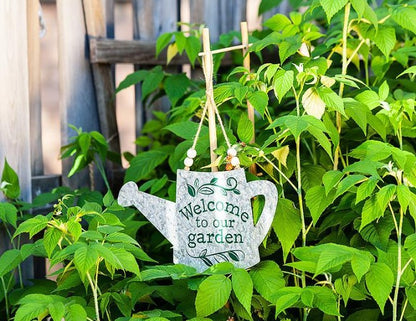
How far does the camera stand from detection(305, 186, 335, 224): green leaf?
186 cm

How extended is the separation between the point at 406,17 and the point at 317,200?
60 cm

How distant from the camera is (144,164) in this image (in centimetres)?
258

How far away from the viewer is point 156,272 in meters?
1.74

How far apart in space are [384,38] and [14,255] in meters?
1.17

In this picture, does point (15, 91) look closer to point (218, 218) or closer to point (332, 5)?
point (218, 218)

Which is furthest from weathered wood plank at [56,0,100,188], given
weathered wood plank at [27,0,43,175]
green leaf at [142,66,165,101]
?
green leaf at [142,66,165,101]

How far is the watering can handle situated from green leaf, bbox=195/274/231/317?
22cm

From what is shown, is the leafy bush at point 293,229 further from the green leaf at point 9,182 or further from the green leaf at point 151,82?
the green leaf at point 151,82

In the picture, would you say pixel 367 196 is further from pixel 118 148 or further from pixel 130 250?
pixel 118 148

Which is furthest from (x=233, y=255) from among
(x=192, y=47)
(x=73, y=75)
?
(x=73, y=75)

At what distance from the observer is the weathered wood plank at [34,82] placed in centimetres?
269

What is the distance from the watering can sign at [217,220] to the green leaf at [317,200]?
9cm

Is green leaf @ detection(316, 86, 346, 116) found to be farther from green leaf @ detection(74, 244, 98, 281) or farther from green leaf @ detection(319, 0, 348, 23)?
green leaf @ detection(74, 244, 98, 281)

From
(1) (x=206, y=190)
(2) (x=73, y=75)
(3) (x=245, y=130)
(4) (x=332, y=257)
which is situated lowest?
(4) (x=332, y=257)
